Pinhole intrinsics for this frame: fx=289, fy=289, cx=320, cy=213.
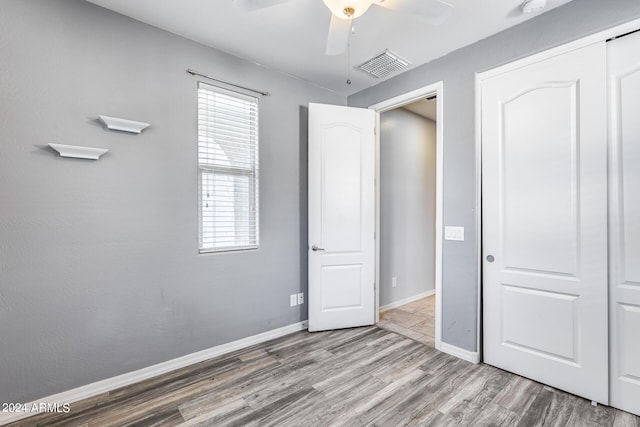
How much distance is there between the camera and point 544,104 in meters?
2.13

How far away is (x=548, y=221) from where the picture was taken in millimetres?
2111

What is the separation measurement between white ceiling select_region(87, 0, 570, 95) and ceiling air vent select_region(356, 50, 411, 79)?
0.18 feet

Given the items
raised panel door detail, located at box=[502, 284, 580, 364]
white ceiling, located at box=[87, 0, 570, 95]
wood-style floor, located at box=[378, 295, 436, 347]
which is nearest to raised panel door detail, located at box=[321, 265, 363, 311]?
wood-style floor, located at box=[378, 295, 436, 347]

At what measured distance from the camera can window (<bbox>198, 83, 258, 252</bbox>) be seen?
8.34ft

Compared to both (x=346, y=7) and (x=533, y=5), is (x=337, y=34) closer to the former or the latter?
(x=346, y=7)

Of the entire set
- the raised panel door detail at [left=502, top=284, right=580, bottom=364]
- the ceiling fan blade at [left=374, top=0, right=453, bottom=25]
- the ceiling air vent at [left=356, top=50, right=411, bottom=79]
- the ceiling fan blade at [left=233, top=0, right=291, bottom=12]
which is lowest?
the raised panel door detail at [left=502, top=284, right=580, bottom=364]

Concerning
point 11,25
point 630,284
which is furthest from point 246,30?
point 630,284

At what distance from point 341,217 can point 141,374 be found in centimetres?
219

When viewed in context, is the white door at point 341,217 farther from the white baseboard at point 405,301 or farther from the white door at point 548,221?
the white door at point 548,221

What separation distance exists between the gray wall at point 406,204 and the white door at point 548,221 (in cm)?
155

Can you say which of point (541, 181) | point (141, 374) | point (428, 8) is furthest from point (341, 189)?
point (141, 374)

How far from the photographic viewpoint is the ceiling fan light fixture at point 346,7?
1537mm

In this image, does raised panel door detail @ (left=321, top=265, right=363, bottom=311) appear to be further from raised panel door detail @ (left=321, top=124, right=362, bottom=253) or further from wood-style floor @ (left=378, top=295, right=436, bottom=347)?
wood-style floor @ (left=378, top=295, right=436, bottom=347)

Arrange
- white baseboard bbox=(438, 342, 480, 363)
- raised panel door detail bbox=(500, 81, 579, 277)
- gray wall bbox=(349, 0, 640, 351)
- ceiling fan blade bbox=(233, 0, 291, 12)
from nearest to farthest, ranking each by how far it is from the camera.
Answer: ceiling fan blade bbox=(233, 0, 291, 12), raised panel door detail bbox=(500, 81, 579, 277), gray wall bbox=(349, 0, 640, 351), white baseboard bbox=(438, 342, 480, 363)
